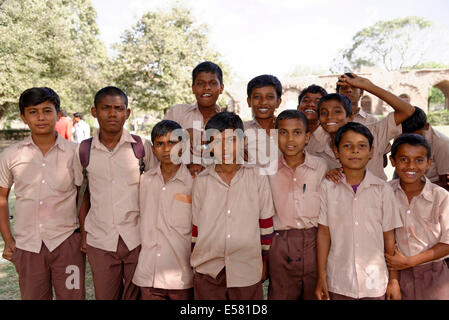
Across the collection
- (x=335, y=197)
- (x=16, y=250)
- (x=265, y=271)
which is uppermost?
(x=335, y=197)

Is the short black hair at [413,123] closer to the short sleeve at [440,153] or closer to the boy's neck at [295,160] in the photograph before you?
the short sleeve at [440,153]

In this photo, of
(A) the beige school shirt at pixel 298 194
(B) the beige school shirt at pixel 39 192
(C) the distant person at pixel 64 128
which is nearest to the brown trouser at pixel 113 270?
(B) the beige school shirt at pixel 39 192

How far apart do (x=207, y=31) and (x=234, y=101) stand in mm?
6652

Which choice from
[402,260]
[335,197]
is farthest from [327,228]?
[402,260]

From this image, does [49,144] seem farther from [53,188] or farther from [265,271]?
[265,271]

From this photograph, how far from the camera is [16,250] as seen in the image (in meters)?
2.21

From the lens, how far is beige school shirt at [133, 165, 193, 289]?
82.1 inches

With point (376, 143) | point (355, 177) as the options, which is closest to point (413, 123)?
point (376, 143)

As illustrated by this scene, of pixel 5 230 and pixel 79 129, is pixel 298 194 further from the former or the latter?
pixel 79 129

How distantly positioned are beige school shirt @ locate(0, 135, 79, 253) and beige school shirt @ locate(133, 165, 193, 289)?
0.57 metres

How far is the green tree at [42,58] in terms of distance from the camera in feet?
43.1

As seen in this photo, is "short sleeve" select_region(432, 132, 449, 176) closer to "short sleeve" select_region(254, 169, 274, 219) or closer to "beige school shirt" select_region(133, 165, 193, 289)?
"short sleeve" select_region(254, 169, 274, 219)

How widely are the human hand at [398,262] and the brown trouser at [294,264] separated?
0.45 m

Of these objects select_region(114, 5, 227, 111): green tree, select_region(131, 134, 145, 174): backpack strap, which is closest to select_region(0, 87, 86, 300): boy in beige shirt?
select_region(131, 134, 145, 174): backpack strap
